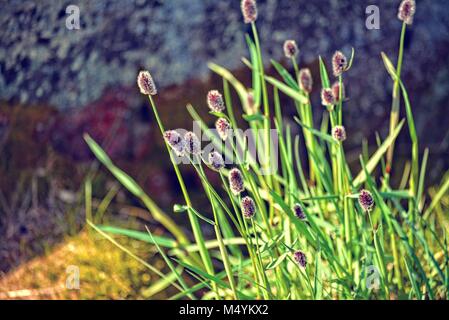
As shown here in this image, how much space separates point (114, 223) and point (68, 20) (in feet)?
1.62

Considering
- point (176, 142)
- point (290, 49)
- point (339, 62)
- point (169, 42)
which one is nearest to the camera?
point (176, 142)

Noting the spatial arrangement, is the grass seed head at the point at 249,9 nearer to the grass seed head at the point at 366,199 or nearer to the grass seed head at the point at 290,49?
the grass seed head at the point at 290,49

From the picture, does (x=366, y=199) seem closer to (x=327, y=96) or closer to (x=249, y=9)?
(x=327, y=96)

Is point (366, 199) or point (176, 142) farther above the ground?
point (176, 142)

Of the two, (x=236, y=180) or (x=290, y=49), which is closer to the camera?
(x=236, y=180)

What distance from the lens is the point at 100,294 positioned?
1437 millimetres

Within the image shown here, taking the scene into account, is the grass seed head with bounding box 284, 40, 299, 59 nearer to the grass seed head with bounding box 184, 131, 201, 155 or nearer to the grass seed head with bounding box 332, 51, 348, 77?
the grass seed head with bounding box 332, 51, 348, 77

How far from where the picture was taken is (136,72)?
1671 millimetres

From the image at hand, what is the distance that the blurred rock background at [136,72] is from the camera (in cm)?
165

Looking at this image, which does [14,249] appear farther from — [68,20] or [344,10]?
[344,10]

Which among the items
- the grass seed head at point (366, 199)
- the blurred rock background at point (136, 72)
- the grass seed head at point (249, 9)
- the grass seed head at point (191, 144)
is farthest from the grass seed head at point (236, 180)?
the blurred rock background at point (136, 72)

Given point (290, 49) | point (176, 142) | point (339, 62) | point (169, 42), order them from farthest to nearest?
point (169, 42), point (290, 49), point (339, 62), point (176, 142)

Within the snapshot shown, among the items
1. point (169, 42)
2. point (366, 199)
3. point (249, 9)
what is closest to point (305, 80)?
point (249, 9)

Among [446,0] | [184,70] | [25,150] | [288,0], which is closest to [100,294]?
[25,150]
